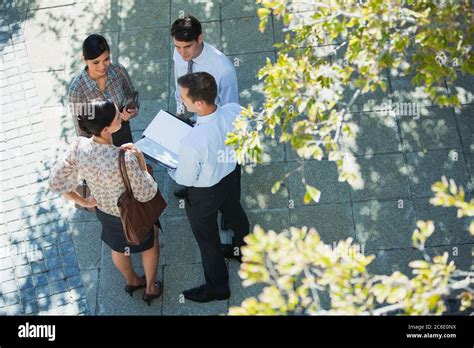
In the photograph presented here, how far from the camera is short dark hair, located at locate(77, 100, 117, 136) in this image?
215 inches

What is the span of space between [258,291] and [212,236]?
0.83m

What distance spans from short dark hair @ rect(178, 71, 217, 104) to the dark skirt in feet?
4.26

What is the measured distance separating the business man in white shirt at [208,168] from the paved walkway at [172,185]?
0.70 m

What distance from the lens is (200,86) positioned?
5.65m

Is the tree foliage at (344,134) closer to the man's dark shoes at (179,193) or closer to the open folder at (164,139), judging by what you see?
Answer: the open folder at (164,139)

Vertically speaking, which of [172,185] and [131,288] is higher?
[172,185]

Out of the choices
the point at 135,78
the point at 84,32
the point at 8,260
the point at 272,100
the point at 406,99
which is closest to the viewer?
the point at 272,100

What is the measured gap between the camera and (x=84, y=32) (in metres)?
9.24

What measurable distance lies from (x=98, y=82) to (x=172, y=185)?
1593mm

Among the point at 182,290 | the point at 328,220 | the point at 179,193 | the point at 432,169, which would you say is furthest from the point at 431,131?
the point at 182,290

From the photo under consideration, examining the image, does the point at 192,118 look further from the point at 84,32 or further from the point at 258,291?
the point at 84,32

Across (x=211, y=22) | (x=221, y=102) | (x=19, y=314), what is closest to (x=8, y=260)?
(x=19, y=314)

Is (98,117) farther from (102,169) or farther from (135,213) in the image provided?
(135,213)

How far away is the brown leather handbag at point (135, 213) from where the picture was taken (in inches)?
221
